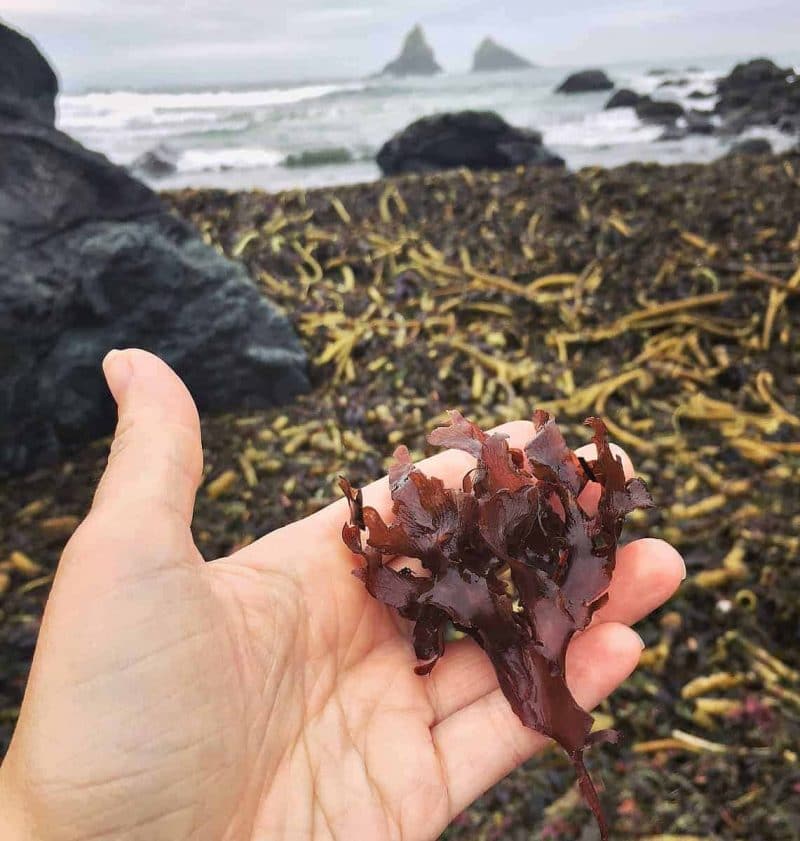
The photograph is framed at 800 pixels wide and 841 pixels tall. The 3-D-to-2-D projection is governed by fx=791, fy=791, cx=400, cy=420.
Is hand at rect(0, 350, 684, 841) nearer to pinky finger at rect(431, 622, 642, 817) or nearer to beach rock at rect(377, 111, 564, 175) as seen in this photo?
pinky finger at rect(431, 622, 642, 817)

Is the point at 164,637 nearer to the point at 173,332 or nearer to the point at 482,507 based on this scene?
the point at 482,507

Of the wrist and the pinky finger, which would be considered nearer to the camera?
the wrist

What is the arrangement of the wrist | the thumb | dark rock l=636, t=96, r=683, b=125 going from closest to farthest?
the wrist → the thumb → dark rock l=636, t=96, r=683, b=125

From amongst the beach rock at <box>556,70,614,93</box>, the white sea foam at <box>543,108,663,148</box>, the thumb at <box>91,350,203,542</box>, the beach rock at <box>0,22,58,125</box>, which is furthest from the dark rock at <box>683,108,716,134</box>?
the thumb at <box>91,350,203,542</box>

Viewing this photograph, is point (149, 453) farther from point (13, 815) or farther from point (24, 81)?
point (24, 81)

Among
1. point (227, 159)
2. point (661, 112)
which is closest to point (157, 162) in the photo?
point (227, 159)
